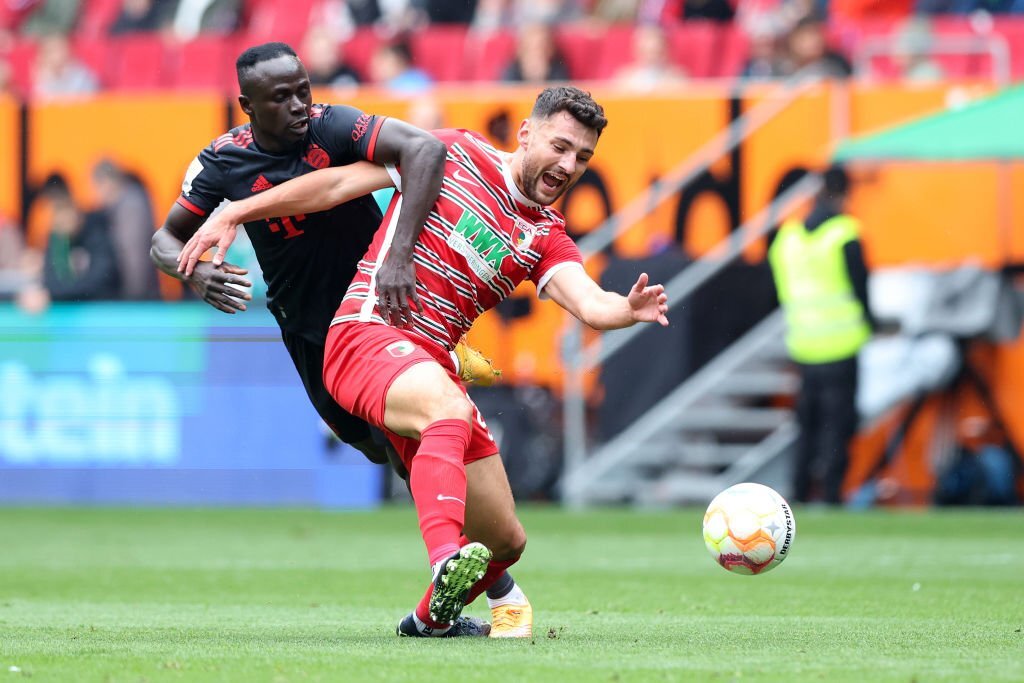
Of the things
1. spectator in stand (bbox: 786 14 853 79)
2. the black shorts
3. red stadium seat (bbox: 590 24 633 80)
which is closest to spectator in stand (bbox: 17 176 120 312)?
red stadium seat (bbox: 590 24 633 80)

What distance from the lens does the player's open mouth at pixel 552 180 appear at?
20.7 ft

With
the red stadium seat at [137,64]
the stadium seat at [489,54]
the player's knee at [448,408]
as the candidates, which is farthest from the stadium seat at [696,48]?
the player's knee at [448,408]

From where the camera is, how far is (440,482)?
5.83 metres

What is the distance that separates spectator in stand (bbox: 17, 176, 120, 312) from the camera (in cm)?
1645

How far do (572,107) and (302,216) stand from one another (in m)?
1.17

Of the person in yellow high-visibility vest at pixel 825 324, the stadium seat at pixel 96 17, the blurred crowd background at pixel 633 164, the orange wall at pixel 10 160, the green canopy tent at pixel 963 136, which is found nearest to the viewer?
the green canopy tent at pixel 963 136

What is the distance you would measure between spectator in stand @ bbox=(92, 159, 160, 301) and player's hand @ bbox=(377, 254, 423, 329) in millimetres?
10891

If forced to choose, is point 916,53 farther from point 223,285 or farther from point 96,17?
point 223,285

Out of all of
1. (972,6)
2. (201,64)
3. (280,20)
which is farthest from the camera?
(280,20)

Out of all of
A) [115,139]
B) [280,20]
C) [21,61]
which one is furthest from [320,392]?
[21,61]

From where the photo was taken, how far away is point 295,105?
6.47 meters

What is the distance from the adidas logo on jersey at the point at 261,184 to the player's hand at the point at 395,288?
73 cm

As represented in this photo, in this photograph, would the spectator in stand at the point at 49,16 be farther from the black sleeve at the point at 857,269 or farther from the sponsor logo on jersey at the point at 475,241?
the sponsor logo on jersey at the point at 475,241

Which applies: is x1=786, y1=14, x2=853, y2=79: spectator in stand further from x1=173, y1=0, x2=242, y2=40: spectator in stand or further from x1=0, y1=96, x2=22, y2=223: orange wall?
x1=0, y1=96, x2=22, y2=223: orange wall
